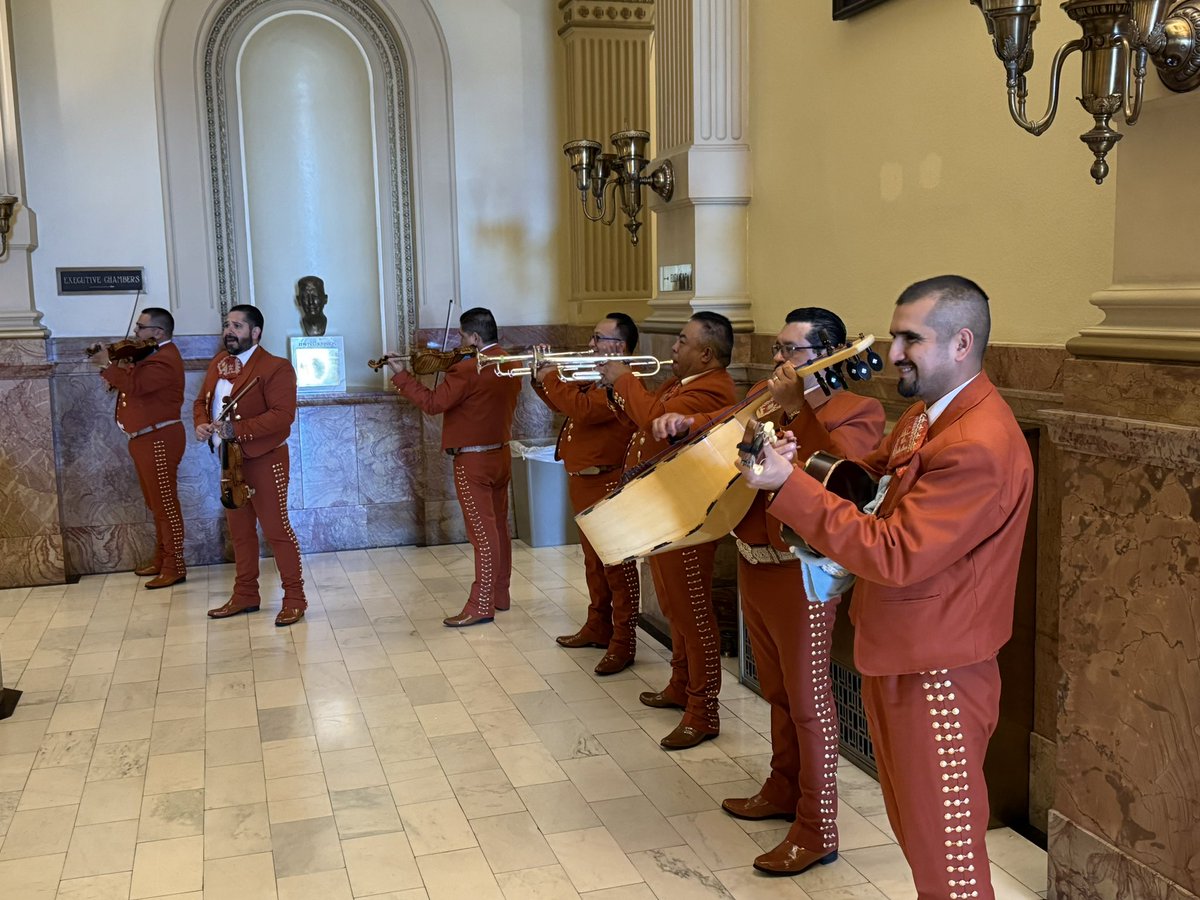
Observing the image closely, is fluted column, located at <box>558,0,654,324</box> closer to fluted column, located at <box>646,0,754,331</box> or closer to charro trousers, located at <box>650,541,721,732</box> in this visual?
fluted column, located at <box>646,0,754,331</box>

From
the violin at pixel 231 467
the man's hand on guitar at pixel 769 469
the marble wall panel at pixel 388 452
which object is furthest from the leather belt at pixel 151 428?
the man's hand on guitar at pixel 769 469

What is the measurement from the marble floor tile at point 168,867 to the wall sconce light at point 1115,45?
3242mm

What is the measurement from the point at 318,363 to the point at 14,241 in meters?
2.11

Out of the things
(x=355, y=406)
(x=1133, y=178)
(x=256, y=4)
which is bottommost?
(x=355, y=406)

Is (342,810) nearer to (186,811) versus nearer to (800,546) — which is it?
(186,811)

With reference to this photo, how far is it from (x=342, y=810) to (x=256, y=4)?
242 inches

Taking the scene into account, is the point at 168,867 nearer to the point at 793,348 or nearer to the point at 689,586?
the point at 689,586

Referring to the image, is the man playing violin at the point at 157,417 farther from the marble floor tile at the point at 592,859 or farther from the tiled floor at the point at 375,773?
the marble floor tile at the point at 592,859

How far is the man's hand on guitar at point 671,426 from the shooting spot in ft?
13.1

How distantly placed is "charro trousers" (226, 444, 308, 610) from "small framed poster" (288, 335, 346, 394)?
1.95 m

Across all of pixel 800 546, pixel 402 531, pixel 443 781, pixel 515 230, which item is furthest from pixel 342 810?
pixel 515 230

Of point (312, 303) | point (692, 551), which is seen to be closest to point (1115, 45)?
point (692, 551)

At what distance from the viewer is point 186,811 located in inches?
158

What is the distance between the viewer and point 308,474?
26.9 feet
